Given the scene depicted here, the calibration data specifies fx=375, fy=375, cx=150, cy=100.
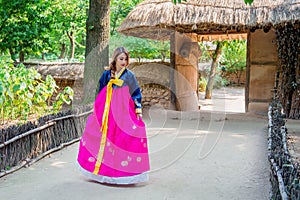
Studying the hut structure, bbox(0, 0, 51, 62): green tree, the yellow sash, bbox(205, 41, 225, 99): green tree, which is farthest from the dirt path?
bbox(205, 41, 225, 99): green tree

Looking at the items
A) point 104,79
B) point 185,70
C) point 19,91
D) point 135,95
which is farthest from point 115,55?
point 185,70

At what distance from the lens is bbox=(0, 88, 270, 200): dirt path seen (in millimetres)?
3420

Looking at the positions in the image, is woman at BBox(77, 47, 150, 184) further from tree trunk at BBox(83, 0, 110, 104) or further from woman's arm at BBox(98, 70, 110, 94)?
tree trunk at BBox(83, 0, 110, 104)

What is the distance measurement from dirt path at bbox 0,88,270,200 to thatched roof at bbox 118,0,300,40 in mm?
2192

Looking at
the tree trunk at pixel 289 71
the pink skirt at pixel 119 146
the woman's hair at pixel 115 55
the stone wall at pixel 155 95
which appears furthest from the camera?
the stone wall at pixel 155 95

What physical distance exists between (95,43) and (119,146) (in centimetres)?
366


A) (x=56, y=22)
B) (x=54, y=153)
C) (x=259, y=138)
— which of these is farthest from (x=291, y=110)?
(x=56, y=22)

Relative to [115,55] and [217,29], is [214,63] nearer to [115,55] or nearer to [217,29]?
[217,29]

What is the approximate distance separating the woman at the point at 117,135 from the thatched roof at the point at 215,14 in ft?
12.6

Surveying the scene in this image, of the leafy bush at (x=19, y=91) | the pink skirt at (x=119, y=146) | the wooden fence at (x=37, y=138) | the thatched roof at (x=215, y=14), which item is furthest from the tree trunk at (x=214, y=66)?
the pink skirt at (x=119, y=146)

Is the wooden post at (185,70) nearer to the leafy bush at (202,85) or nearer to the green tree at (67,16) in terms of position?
the green tree at (67,16)

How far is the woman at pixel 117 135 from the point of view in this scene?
3666mm

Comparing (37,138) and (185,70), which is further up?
(185,70)

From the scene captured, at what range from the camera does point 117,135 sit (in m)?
3.74
